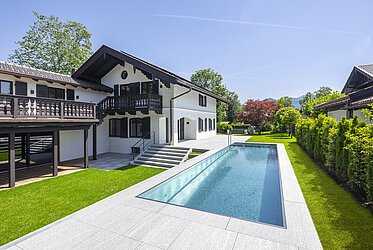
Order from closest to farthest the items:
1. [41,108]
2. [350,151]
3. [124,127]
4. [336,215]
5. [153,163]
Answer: [336,215], [350,151], [41,108], [153,163], [124,127]

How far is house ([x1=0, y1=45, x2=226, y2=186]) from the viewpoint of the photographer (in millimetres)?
8414

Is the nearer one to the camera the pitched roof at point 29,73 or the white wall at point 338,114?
the pitched roof at point 29,73

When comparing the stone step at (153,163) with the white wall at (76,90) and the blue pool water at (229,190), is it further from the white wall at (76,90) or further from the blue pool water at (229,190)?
the white wall at (76,90)

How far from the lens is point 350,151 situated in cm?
575

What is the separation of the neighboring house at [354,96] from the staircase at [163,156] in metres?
9.88

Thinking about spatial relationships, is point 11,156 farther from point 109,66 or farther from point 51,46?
point 51,46

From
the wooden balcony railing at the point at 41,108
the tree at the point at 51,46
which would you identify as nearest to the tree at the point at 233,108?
the tree at the point at 51,46

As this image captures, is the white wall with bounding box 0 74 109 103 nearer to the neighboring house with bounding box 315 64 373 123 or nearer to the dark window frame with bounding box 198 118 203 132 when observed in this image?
the dark window frame with bounding box 198 118 203 132

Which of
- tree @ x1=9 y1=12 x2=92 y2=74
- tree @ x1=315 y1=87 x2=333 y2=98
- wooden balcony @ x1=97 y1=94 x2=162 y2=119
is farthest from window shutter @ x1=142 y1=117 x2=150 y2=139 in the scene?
tree @ x1=315 y1=87 x2=333 y2=98

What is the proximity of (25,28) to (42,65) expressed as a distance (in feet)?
15.3

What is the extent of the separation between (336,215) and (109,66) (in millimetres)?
15997

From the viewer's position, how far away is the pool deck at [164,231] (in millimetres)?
3488

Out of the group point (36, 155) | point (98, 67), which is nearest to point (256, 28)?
point (98, 67)

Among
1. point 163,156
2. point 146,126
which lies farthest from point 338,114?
point 146,126
